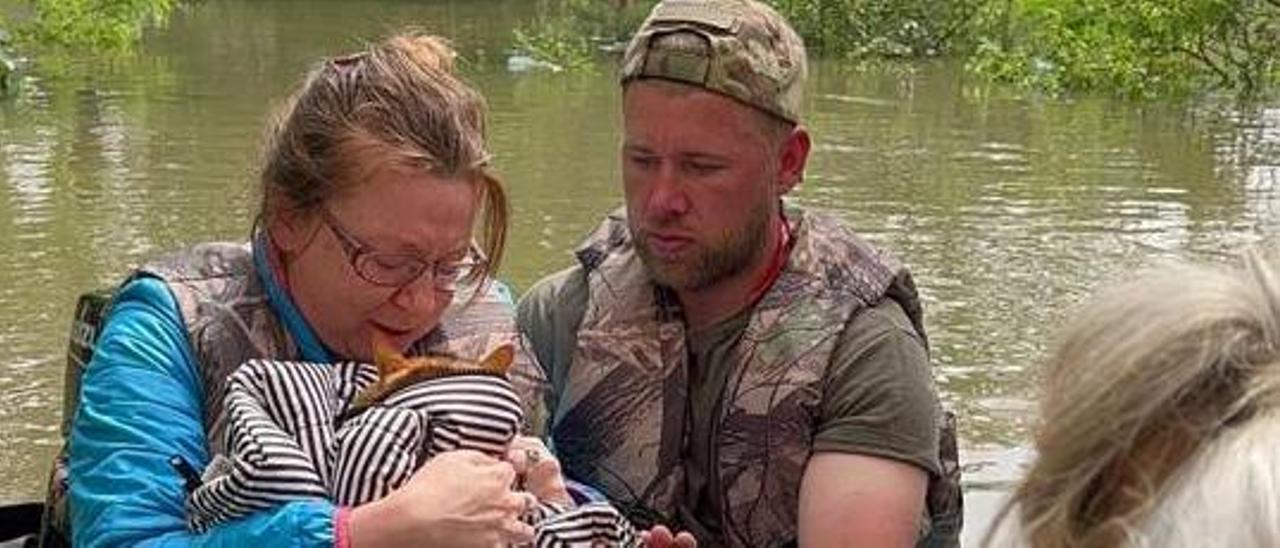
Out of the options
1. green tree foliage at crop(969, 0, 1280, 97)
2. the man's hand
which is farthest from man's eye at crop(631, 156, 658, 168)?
green tree foliage at crop(969, 0, 1280, 97)

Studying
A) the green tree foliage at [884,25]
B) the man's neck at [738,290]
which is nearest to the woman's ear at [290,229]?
the man's neck at [738,290]

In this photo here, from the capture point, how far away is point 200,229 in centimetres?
1028

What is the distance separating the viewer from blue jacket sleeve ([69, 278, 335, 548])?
85.7 inches

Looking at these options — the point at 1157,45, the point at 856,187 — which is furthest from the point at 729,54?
the point at 1157,45

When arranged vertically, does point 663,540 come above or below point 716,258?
below

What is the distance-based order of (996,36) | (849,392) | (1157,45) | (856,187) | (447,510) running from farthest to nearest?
(996,36) → (1157,45) → (856,187) → (849,392) → (447,510)

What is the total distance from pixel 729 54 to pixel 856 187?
9.66 metres

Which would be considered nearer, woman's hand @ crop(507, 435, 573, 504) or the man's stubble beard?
woman's hand @ crop(507, 435, 573, 504)

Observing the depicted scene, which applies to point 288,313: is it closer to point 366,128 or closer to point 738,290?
point 366,128

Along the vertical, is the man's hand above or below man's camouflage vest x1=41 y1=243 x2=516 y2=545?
below

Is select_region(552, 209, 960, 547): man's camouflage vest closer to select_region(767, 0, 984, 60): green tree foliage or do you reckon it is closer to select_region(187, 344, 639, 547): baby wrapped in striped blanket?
select_region(187, 344, 639, 547): baby wrapped in striped blanket

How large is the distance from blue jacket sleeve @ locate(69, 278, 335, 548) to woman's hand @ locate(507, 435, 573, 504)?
0.33m

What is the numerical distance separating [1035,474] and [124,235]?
9387 millimetres

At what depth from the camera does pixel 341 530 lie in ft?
6.64
